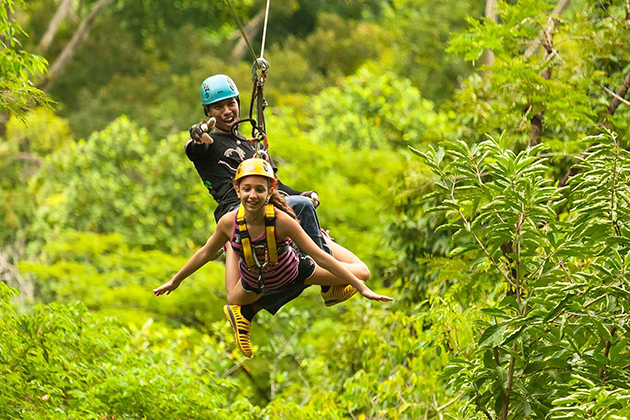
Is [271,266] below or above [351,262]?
below

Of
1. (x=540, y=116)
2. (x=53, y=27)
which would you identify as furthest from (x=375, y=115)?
(x=540, y=116)

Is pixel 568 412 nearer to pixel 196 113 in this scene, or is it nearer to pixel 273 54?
pixel 196 113

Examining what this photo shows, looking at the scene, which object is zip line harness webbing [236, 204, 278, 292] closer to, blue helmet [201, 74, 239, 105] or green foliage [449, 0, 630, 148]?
blue helmet [201, 74, 239, 105]

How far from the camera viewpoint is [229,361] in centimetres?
1298

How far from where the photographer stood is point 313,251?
526 cm

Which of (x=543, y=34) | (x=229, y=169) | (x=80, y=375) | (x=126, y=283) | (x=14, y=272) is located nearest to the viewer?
(x=229, y=169)

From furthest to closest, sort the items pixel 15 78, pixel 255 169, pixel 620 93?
pixel 620 93, pixel 15 78, pixel 255 169

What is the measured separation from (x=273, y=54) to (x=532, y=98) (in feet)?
74.6

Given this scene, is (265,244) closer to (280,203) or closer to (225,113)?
(280,203)

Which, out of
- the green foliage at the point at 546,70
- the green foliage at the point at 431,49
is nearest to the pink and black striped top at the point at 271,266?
the green foliage at the point at 546,70

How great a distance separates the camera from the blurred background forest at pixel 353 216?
5.69 meters

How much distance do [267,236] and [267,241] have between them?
0.03 m

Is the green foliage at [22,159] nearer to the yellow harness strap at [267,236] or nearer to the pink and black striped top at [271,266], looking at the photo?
the pink and black striped top at [271,266]

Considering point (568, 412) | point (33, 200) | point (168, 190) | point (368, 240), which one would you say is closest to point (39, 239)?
point (33, 200)
